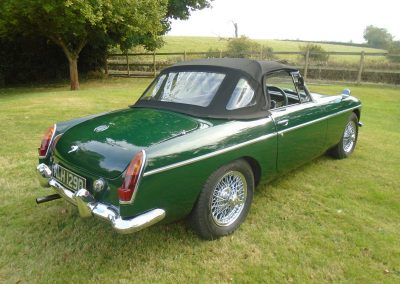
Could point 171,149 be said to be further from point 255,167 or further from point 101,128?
point 255,167

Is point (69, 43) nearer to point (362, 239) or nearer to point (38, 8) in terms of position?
point (38, 8)

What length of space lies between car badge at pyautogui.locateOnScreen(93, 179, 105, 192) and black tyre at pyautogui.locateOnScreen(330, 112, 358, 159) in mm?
3816

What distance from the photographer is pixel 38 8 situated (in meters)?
12.4

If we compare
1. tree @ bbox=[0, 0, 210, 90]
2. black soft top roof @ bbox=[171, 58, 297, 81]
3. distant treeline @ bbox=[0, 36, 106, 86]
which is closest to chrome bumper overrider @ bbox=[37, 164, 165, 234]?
black soft top roof @ bbox=[171, 58, 297, 81]

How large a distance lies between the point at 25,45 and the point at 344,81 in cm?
1602

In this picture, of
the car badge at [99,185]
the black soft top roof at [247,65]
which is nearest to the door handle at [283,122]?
the black soft top roof at [247,65]

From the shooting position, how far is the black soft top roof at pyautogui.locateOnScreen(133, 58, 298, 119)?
11.0 ft

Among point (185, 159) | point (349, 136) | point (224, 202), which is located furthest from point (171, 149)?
point (349, 136)

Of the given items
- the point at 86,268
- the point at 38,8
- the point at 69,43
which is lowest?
the point at 86,268

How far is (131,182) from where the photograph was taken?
2.50 meters

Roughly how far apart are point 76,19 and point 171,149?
11.4 m

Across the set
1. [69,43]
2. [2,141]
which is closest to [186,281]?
[2,141]

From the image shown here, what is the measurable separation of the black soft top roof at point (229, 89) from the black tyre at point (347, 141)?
1902 millimetres

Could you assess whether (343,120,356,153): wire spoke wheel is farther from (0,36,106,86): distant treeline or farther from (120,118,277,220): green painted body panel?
(0,36,106,86): distant treeline
